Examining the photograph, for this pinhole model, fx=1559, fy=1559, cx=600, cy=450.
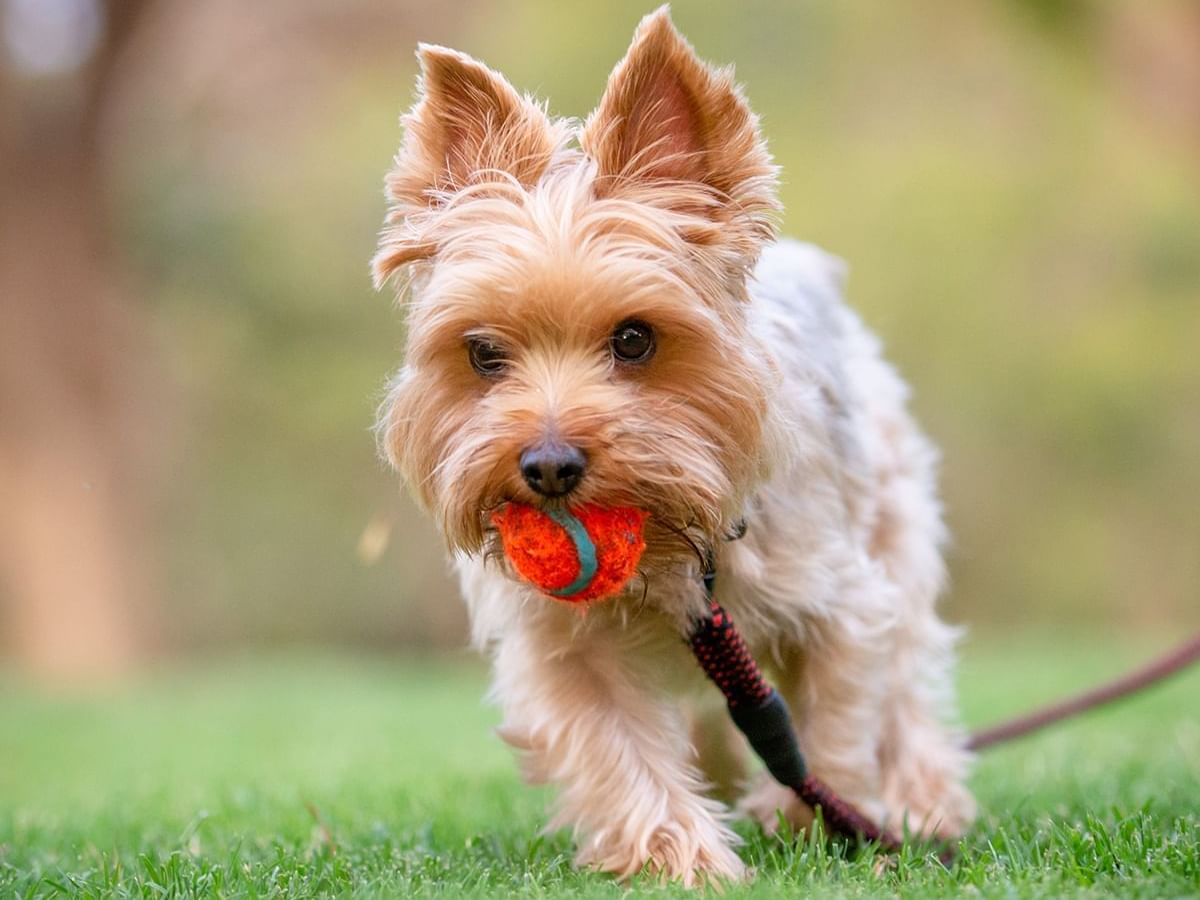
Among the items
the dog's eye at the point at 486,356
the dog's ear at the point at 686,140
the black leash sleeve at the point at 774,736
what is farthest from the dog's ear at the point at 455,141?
the black leash sleeve at the point at 774,736

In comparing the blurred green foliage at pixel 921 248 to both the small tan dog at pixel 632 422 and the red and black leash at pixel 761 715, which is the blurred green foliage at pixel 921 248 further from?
the red and black leash at pixel 761 715

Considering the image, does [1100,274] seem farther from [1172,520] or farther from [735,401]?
[735,401]

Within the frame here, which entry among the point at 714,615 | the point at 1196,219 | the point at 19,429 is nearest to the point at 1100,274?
the point at 1196,219

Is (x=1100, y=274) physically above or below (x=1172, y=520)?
above

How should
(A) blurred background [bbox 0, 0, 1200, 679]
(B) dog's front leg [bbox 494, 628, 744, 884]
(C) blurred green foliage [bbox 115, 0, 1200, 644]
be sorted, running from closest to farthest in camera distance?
1. (B) dog's front leg [bbox 494, 628, 744, 884]
2. (A) blurred background [bbox 0, 0, 1200, 679]
3. (C) blurred green foliage [bbox 115, 0, 1200, 644]

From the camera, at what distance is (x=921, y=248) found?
73.5 feet

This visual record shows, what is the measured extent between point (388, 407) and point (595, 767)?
121 centimetres

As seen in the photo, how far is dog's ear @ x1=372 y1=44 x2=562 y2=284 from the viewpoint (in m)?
4.41

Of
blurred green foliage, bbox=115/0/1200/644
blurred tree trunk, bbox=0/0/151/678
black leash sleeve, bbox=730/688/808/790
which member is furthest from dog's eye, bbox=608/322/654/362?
blurred tree trunk, bbox=0/0/151/678

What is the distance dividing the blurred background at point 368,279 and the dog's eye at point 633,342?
9178 millimetres

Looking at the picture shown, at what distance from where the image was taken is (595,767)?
14.9 ft

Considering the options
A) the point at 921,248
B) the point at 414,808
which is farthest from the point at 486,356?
the point at 921,248

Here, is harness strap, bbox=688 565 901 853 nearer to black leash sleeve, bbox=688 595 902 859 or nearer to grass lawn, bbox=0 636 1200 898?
black leash sleeve, bbox=688 595 902 859

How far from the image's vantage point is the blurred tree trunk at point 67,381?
55.9ft
